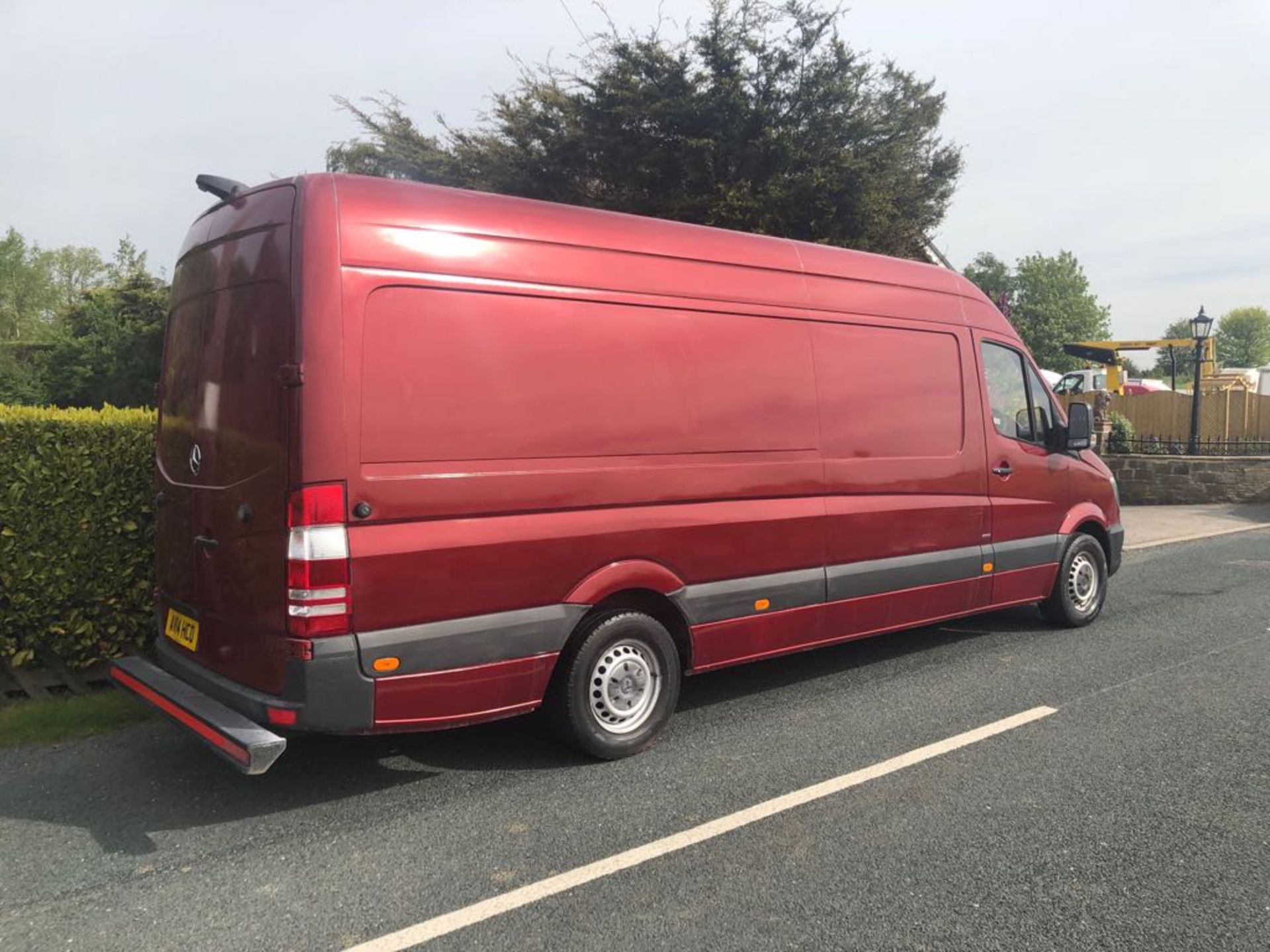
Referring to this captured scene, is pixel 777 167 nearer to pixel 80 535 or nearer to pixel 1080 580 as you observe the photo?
pixel 1080 580

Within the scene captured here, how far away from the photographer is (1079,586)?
6895 millimetres

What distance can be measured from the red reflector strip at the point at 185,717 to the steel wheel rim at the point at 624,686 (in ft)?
4.86

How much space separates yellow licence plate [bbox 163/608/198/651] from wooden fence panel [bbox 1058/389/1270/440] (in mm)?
18526

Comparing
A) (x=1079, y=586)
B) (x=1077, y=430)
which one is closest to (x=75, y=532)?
(x=1077, y=430)

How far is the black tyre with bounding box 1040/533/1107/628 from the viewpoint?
6672mm

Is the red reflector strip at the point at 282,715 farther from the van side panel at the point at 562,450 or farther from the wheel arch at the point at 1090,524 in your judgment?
the wheel arch at the point at 1090,524

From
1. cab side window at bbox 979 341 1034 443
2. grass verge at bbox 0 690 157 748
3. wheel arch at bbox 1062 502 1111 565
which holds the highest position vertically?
cab side window at bbox 979 341 1034 443

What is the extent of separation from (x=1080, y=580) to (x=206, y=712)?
616 cm

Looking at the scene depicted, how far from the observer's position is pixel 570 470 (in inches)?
156

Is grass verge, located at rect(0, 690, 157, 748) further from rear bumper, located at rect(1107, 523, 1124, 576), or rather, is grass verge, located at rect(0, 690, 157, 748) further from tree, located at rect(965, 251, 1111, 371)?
tree, located at rect(965, 251, 1111, 371)

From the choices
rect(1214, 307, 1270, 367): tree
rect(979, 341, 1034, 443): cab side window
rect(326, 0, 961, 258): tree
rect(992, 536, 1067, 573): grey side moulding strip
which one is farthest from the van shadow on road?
rect(1214, 307, 1270, 367): tree

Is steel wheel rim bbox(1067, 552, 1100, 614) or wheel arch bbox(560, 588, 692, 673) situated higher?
wheel arch bbox(560, 588, 692, 673)

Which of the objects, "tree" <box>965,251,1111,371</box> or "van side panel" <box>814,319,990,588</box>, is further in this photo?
"tree" <box>965,251,1111,371</box>

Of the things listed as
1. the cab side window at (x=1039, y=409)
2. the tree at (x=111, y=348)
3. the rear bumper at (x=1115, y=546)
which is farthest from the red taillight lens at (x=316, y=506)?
the tree at (x=111, y=348)
